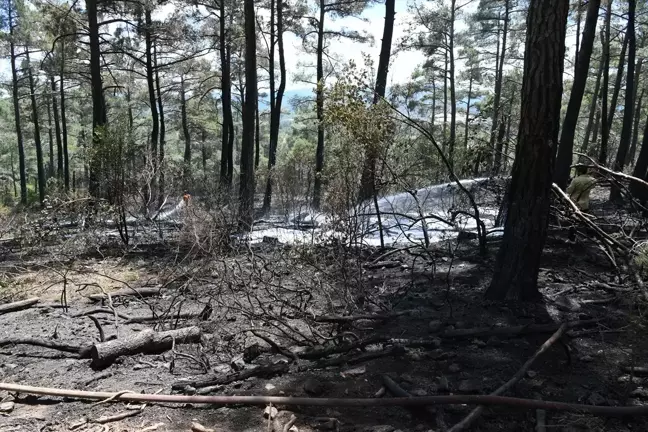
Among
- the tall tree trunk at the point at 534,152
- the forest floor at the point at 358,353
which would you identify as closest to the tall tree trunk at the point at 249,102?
the forest floor at the point at 358,353

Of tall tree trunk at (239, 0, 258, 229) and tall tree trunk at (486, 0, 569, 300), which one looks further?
tall tree trunk at (239, 0, 258, 229)

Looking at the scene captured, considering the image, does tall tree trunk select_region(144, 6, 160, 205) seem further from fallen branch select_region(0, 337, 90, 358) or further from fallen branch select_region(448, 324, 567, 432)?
fallen branch select_region(448, 324, 567, 432)

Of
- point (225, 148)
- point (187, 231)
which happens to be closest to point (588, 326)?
point (187, 231)

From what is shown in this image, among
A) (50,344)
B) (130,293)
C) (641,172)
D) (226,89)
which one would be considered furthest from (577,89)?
(226,89)

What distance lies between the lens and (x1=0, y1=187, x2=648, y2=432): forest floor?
9.43ft

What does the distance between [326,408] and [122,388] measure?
5.06 ft

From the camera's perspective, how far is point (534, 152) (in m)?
4.11

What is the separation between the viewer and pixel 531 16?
162 inches

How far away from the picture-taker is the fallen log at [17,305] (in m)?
5.30

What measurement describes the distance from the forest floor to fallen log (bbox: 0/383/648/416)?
7 centimetres

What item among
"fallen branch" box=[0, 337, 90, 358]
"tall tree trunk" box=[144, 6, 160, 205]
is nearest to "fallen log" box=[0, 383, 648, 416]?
"fallen branch" box=[0, 337, 90, 358]

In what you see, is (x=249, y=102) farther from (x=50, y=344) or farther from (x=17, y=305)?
(x=50, y=344)

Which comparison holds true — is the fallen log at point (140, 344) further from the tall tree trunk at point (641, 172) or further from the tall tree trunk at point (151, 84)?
the tall tree trunk at point (641, 172)

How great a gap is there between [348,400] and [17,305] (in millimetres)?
4482
